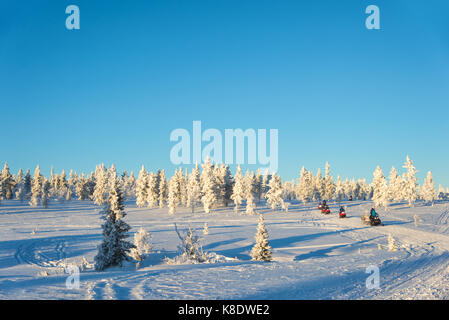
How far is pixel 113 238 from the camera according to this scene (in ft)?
67.5

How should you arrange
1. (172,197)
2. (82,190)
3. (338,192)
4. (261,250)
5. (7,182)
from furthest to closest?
1. (338,192)
2. (82,190)
3. (7,182)
4. (172,197)
5. (261,250)

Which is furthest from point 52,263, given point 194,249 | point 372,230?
point 372,230

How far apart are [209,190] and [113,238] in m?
46.6

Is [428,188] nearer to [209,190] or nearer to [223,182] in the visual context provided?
[223,182]

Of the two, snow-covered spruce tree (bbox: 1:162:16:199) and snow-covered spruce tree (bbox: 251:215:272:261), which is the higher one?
snow-covered spruce tree (bbox: 1:162:16:199)

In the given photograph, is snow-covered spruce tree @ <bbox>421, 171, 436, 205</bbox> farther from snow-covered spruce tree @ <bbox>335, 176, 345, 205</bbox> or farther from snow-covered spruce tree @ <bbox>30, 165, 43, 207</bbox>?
snow-covered spruce tree @ <bbox>30, 165, 43, 207</bbox>

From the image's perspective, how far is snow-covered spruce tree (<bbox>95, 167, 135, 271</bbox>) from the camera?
20078 mm

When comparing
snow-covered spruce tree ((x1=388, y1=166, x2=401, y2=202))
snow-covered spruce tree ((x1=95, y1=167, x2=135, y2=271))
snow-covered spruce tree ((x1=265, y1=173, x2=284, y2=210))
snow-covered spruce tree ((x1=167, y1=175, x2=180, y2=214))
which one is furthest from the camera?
snow-covered spruce tree ((x1=388, y1=166, x2=401, y2=202))

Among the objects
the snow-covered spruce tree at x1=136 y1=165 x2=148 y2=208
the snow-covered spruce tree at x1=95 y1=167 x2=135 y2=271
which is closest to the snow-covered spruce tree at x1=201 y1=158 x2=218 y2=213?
the snow-covered spruce tree at x1=136 y1=165 x2=148 y2=208

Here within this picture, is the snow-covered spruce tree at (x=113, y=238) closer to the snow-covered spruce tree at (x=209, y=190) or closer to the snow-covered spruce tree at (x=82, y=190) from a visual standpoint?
the snow-covered spruce tree at (x=209, y=190)

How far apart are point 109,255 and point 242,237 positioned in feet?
51.5

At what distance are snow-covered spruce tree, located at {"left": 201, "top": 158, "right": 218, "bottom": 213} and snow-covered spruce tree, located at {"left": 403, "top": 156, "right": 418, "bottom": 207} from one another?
42.1 m

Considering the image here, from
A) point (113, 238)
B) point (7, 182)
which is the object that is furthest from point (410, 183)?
point (7, 182)
